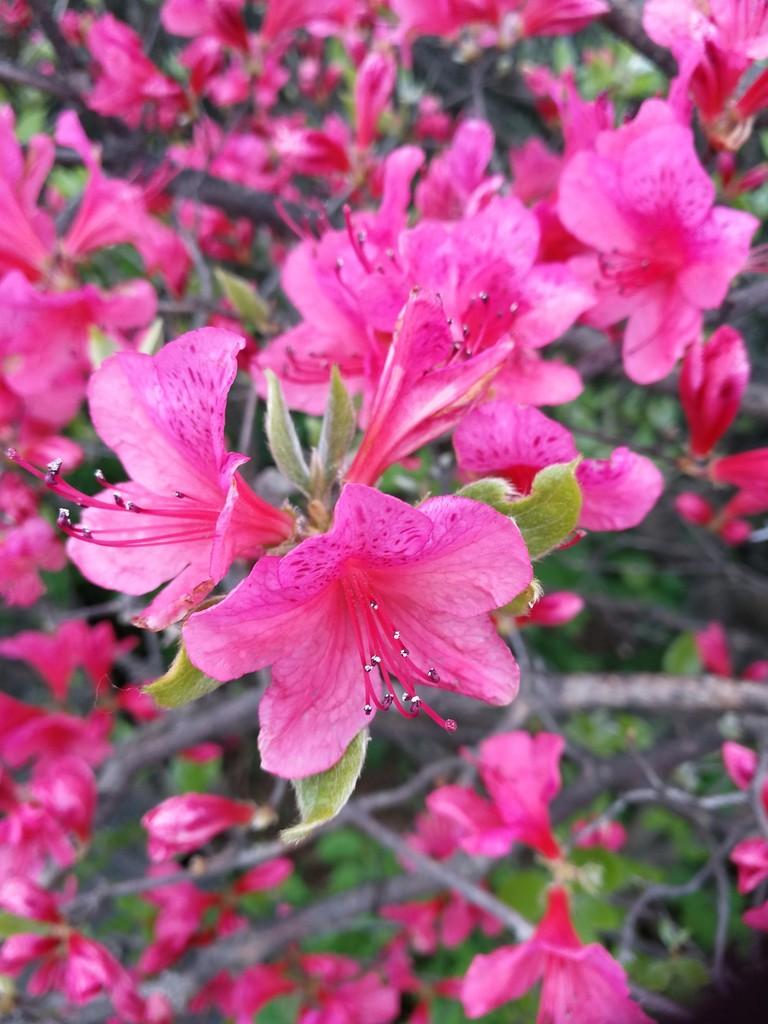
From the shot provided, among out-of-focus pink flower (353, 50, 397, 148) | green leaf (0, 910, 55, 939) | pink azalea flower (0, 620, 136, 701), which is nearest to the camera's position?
green leaf (0, 910, 55, 939)

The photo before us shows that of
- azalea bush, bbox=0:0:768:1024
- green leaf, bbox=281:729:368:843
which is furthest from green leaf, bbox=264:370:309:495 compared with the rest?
green leaf, bbox=281:729:368:843

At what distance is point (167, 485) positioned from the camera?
0.70 metres

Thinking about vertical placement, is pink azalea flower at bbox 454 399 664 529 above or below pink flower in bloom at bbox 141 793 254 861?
above

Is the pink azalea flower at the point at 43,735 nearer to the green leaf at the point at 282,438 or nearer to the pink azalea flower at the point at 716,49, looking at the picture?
the green leaf at the point at 282,438

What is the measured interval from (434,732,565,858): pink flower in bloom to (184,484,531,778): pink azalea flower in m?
0.42

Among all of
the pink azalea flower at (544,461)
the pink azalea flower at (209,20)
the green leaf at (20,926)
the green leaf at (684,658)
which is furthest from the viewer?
the green leaf at (684,658)

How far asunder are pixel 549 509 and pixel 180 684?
11.6 inches

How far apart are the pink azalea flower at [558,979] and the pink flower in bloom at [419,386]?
539 millimetres

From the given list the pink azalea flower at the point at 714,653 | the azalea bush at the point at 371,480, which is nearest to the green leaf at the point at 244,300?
the azalea bush at the point at 371,480

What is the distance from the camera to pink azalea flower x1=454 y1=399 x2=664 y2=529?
67cm

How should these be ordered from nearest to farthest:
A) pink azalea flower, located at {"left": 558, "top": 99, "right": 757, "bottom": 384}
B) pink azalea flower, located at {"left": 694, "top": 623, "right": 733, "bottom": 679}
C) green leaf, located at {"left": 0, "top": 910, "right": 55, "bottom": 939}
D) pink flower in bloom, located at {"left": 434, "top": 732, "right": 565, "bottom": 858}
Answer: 1. pink azalea flower, located at {"left": 558, "top": 99, "right": 757, "bottom": 384}
2. pink flower in bloom, located at {"left": 434, "top": 732, "right": 565, "bottom": 858}
3. green leaf, located at {"left": 0, "top": 910, "right": 55, "bottom": 939}
4. pink azalea flower, located at {"left": 694, "top": 623, "right": 733, "bottom": 679}

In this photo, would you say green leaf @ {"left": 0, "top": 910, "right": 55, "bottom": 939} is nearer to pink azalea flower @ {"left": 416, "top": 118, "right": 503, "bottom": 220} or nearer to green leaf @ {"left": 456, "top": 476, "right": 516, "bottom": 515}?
green leaf @ {"left": 456, "top": 476, "right": 516, "bottom": 515}

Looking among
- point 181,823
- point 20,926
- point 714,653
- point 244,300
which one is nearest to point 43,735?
point 20,926

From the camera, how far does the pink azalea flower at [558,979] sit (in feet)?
2.68
